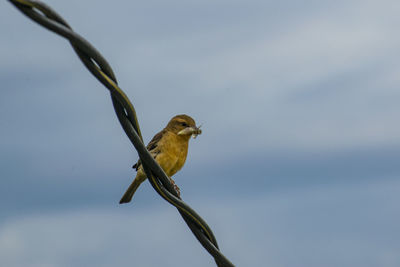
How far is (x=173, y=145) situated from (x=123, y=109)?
4.05 m

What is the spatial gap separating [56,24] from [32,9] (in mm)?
160

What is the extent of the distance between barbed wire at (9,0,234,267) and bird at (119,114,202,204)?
3275 mm

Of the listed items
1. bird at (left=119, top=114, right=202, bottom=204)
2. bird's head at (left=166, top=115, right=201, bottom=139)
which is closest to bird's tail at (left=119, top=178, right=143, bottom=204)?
bird at (left=119, top=114, right=202, bottom=204)

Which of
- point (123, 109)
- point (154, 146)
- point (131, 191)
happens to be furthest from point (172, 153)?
point (123, 109)

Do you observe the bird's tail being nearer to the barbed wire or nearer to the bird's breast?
the bird's breast

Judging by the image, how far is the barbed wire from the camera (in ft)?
11.4

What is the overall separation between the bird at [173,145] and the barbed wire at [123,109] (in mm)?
3275

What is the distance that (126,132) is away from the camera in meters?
4.01

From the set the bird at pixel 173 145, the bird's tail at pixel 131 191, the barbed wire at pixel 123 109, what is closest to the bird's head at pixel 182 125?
the bird at pixel 173 145

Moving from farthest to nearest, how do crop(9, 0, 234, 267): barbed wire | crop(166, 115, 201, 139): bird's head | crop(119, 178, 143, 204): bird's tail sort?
crop(119, 178, 143, 204): bird's tail < crop(166, 115, 201, 139): bird's head < crop(9, 0, 234, 267): barbed wire

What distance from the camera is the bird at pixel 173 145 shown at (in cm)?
800

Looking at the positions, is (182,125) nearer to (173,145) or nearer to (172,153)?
(173,145)

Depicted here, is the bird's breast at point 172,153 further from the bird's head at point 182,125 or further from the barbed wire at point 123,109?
the barbed wire at point 123,109

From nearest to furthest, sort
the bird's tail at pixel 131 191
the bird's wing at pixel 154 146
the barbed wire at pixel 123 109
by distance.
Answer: the barbed wire at pixel 123 109 → the bird's wing at pixel 154 146 → the bird's tail at pixel 131 191
